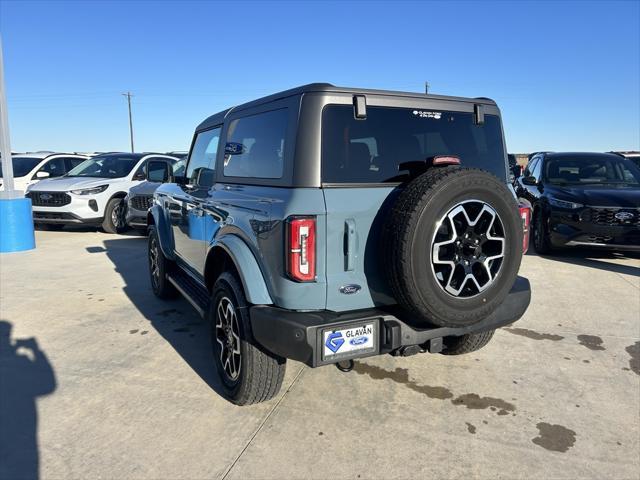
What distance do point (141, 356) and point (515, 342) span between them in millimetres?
3146

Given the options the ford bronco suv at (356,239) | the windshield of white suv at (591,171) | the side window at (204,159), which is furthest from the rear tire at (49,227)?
the windshield of white suv at (591,171)

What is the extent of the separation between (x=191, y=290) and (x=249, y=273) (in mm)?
1668

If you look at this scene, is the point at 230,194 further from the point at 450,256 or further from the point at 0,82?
the point at 0,82

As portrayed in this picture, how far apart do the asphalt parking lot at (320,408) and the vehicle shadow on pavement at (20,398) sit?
10 mm

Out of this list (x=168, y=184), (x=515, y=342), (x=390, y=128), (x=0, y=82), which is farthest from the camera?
Result: (x=0, y=82)

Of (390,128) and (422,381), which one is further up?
(390,128)

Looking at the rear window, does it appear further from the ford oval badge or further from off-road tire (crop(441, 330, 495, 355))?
off-road tire (crop(441, 330, 495, 355))

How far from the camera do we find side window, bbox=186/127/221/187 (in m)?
3.76

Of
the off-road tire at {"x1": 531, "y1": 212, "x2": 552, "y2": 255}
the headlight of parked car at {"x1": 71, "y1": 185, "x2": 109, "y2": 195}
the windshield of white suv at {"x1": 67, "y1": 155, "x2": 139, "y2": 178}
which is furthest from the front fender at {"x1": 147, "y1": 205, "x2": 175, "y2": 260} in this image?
the windshield of white suv at {"x1": 67, "y1": 155, "x2": 139, "y2": 178}

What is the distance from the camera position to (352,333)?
245 centimetres

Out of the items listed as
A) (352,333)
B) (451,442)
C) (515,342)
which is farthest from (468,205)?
(515,342)

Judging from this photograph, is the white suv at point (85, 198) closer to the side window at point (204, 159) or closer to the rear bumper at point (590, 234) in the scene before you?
the side window at point (204, 159)

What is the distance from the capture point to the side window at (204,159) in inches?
148

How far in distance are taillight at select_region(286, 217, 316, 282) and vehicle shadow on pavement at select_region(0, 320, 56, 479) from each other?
1.66m
